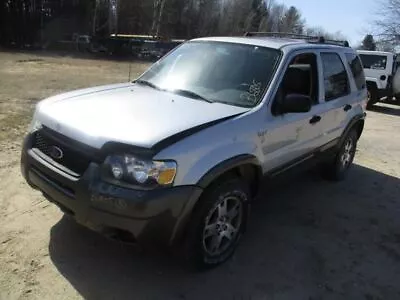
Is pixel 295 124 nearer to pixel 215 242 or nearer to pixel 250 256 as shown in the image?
pixel 250 256

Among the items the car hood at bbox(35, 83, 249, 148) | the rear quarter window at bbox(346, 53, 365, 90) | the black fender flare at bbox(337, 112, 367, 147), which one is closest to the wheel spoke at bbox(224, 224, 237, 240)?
the car hood at bbox(35, 83, 249, 148)

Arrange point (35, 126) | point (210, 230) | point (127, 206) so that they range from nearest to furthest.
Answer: point (127, 206) < point (210, 230) < point (35, 126)

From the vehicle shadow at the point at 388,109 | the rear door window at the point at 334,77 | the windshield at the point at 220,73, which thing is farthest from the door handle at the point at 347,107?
the vehicle shadow at the point at 388,109

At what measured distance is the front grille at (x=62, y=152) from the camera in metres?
3.17

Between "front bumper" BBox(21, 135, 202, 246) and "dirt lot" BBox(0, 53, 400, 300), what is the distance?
0.51 m

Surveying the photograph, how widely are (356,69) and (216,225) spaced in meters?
3.67

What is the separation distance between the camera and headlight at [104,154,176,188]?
9.78ft

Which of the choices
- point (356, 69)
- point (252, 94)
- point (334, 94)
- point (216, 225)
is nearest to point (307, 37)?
point (334, 94)

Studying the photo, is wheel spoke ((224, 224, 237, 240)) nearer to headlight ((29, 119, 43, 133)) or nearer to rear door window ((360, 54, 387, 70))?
headlight ((29, 119, 43, 133))

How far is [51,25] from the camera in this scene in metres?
36.0

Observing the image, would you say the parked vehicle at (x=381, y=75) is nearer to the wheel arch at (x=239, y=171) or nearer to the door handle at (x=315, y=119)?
the door handle at (x=315, y=119)

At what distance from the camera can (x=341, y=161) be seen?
6281mm

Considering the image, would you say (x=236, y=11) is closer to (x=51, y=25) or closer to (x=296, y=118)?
(x=51, y=25)

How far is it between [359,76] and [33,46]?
3127cm
